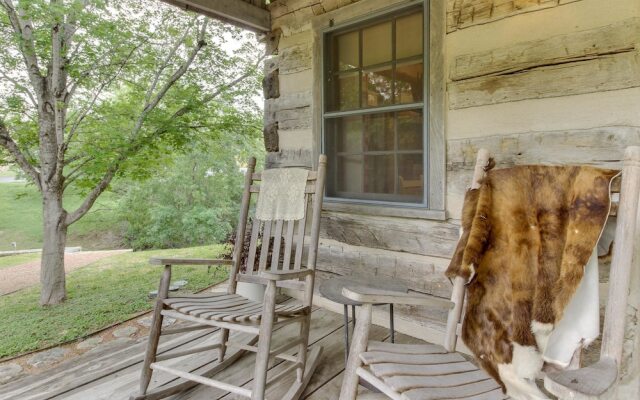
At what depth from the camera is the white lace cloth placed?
6.69 feet

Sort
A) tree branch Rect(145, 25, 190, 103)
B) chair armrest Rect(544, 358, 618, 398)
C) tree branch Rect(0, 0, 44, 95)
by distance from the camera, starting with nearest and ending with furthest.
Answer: chair armrest Rect(544, 358, 618, 398), tree branch Rect(0, 0, 44, 95), tree branch Rect(145, 25, 190, 103)

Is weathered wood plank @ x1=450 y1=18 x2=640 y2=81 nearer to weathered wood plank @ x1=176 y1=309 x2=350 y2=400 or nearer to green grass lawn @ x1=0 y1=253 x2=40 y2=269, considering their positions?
weathered wood plank @ x1=176 y1=309 x2=350 y2=400

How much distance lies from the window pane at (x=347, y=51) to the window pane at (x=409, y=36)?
0.98 ft

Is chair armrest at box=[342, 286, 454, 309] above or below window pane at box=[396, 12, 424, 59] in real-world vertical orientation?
below

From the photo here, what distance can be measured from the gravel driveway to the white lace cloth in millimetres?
4257

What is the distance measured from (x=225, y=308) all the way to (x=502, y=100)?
63.2 inches

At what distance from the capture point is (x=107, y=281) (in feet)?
15.4

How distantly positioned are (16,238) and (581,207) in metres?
10.9

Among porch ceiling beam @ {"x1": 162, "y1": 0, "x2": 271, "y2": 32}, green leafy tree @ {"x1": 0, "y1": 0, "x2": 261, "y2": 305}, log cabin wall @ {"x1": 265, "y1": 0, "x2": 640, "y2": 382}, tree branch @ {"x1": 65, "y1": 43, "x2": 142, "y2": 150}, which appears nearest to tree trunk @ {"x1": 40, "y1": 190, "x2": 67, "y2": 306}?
green leafy tree @ {"x1": 0, "y1": 0, "x2": 261, "y2": 305}

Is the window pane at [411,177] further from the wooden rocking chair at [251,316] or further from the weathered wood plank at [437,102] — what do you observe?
the wooden rocking chair at [251,316]

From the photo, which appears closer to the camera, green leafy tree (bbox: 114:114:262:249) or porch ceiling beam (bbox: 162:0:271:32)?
porch ceiling beam (bbox: 162:0:271:32)

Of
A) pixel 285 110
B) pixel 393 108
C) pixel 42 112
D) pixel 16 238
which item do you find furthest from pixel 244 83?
pixel 16 238

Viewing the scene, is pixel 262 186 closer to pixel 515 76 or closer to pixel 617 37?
pixel 515 76

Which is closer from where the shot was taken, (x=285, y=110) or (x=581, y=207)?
(x=581, y=207)
